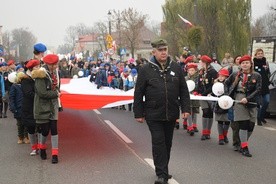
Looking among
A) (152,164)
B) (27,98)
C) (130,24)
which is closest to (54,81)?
(27,98)

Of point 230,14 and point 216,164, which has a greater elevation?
point 230,14

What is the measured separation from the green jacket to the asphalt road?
2.87ft

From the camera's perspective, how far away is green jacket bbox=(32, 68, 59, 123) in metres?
7.13

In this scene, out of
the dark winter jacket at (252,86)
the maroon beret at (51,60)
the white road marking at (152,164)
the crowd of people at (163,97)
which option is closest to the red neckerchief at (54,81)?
the crowd of people at (163,97)

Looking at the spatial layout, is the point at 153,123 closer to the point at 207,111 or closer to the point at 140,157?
the point at 140,157

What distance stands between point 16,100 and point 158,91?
14.5 ft

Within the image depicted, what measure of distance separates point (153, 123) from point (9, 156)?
359 centimetres

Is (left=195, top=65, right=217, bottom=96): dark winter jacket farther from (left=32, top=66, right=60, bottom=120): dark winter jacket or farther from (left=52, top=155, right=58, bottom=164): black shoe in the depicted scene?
(left=52, top=155, right=58, bottom=164): black shoe

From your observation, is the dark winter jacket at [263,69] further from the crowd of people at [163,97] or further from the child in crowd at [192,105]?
the child in crowd at [192,105]

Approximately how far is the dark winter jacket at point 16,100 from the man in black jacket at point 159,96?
4022mm

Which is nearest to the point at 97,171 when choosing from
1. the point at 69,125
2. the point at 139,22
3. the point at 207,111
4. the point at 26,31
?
the point at 207,111

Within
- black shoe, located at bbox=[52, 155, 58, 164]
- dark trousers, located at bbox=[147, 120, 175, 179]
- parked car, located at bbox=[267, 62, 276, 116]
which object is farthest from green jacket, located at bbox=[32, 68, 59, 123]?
parked car, located at bbox=[267, 62, 276, 116]

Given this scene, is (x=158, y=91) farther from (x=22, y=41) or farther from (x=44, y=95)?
(x=22, y=41)

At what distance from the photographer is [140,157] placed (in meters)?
7.63
